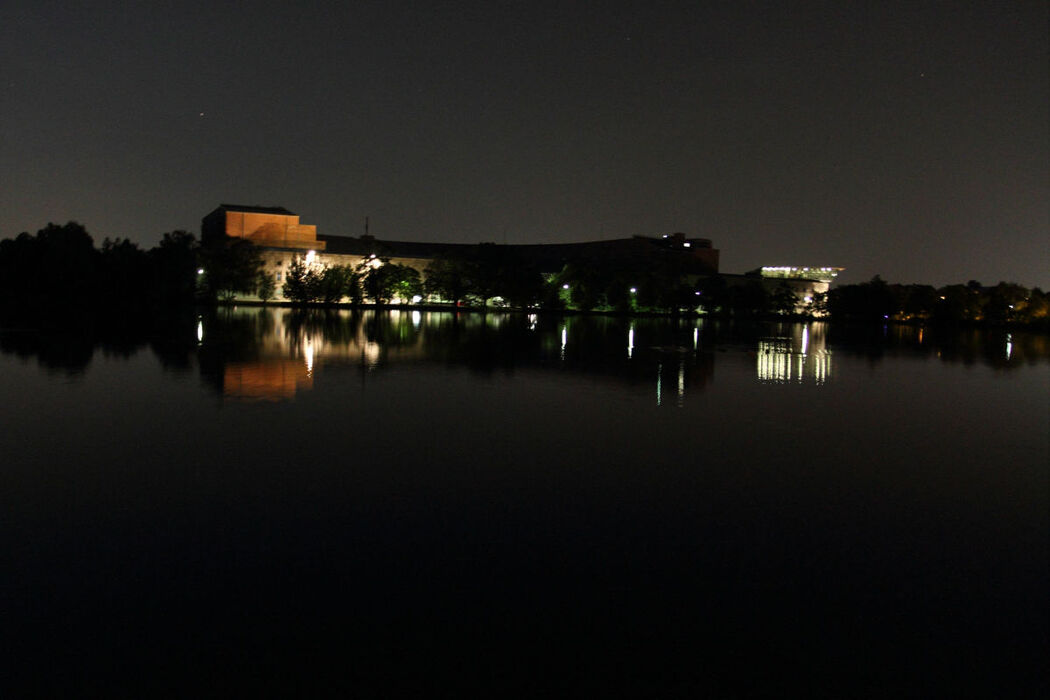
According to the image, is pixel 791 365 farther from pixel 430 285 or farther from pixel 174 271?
pixel 430 285

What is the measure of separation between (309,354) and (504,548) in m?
10.7

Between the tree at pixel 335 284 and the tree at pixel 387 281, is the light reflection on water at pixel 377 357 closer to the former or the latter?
the tree at pixel 335 284

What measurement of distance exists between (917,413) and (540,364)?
6529 millimetres

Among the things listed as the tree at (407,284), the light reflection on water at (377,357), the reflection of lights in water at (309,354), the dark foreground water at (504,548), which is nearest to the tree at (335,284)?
the tree at (407,284)

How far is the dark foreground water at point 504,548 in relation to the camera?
3.00 m

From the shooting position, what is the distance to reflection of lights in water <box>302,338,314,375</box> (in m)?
11.8

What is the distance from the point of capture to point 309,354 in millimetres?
14055

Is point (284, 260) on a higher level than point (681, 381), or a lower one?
higher

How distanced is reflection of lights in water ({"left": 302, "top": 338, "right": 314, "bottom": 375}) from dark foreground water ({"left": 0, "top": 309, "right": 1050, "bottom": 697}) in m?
2.50

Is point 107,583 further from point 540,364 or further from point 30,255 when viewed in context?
point 30,255

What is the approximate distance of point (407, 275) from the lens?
50.9m

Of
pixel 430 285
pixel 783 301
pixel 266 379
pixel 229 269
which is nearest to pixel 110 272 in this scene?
pixel 229 269

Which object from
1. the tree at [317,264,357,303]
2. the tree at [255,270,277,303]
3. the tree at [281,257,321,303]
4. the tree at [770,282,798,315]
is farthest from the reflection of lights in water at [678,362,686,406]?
the tree at [770,282,798,315]

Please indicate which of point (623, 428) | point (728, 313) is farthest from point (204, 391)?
point (728, 313)
